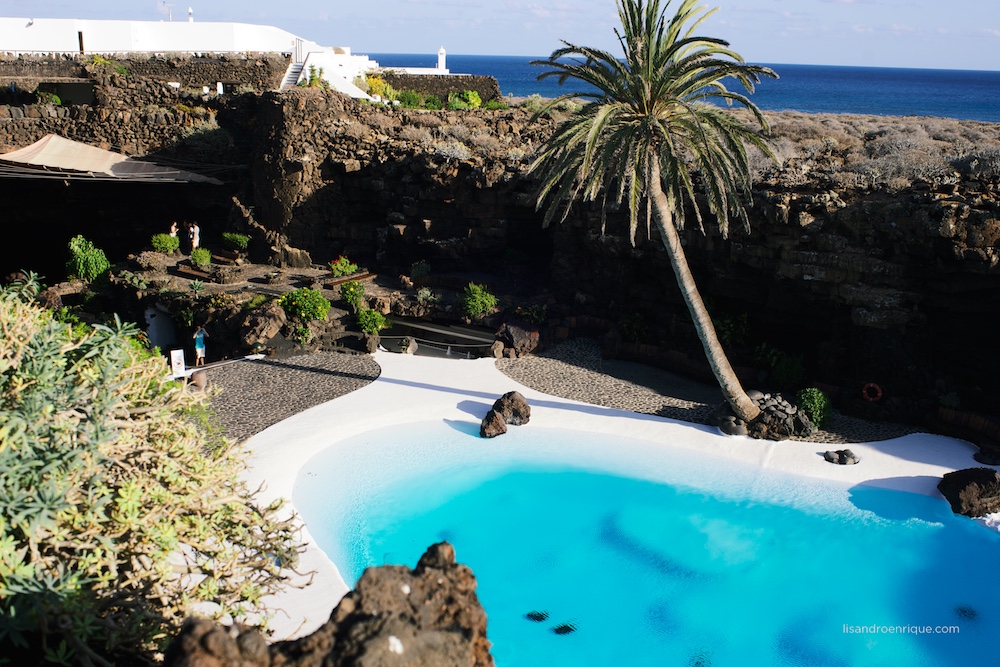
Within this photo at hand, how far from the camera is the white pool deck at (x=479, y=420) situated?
1522 cm

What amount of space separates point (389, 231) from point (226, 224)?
25.5ft

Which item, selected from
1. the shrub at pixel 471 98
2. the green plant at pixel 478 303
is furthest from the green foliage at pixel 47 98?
the green plant at pixel 478 303

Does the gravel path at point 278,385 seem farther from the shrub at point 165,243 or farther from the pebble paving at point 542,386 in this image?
the shrub at point 165,243

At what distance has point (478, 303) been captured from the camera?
74.9 feet

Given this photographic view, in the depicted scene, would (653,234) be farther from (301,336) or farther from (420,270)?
(301,336)

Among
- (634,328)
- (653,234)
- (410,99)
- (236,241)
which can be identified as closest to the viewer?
(653,234)

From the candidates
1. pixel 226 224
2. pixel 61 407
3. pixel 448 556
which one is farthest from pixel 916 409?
pixel 226 224

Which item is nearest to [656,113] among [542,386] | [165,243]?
[542,386]

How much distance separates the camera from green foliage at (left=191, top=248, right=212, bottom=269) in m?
26.5

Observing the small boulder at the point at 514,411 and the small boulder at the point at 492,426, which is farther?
the small boulder at the point at 514,411

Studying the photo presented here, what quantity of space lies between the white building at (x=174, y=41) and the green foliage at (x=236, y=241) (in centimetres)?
1230

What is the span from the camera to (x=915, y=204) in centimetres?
1639

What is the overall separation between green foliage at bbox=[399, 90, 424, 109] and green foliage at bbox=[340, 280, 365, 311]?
16932 mm

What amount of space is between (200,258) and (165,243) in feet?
8.92
